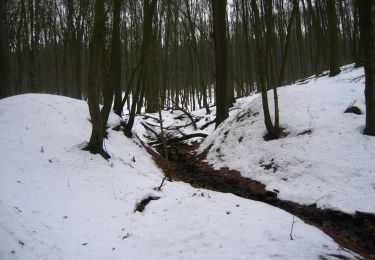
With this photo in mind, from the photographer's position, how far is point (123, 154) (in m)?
9.88

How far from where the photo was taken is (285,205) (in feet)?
23.0

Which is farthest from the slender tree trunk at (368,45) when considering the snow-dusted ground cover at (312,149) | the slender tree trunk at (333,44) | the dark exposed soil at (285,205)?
the slender tree trunk at (333,44)

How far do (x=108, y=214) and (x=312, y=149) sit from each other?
225 inches

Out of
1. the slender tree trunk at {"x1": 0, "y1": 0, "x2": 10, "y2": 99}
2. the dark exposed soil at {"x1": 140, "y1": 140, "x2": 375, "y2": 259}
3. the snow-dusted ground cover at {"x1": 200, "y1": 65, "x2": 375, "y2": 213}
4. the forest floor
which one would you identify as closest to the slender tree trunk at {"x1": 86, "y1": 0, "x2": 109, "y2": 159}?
the forest floor

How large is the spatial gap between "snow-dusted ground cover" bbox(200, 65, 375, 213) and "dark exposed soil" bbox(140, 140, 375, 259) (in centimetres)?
23

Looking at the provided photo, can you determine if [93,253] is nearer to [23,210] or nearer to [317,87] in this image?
[23,210]

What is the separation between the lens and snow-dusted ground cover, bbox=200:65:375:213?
6988mm

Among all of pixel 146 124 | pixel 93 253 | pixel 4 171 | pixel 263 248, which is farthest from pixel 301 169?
pixel 146 124

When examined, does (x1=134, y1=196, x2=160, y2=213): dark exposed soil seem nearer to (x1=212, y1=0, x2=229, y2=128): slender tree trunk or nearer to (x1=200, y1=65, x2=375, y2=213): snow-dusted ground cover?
(x1=200, y1=65, x2=375, y2=213): snow-dusted ground cover

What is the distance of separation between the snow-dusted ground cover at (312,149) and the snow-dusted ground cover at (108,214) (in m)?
1.76

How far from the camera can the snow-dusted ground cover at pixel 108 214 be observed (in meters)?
4.46

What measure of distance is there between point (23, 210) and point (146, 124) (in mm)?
13377

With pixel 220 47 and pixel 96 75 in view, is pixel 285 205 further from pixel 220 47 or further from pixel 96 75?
pixel 220 47

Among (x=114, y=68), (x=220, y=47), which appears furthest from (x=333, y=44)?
(x=114, y=68)
